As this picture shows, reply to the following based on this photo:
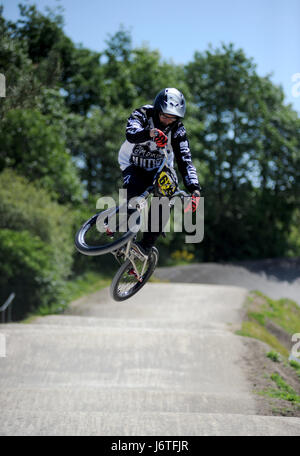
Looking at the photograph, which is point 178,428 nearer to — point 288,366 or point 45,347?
point 45,347

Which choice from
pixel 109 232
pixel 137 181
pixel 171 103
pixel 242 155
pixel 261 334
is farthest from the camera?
pixel 242 155

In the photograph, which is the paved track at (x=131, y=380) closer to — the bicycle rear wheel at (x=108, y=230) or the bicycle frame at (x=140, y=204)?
the bicycle frame at (x=140, y=204)

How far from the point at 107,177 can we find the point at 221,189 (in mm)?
15376

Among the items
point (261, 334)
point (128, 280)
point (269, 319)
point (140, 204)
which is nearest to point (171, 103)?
point (140, 204)

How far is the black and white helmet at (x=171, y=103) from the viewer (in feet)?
20.1

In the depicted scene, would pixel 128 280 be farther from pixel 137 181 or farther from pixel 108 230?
pixel 137 181

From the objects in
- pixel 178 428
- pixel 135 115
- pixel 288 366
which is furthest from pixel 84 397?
pixel 288 366

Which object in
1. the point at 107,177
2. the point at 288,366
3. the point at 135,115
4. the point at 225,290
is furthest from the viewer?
the point at 107,177

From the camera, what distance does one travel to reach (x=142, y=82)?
128 ft

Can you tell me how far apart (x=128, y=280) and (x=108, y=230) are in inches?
41.9

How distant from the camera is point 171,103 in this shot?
615 cm

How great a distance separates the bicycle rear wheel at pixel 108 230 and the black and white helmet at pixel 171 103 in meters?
1.41

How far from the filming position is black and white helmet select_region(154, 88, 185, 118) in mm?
6133

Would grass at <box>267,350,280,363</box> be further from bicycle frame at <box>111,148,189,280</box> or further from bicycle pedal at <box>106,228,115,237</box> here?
bicycle pedal at <box>106,228,115,237</box>
